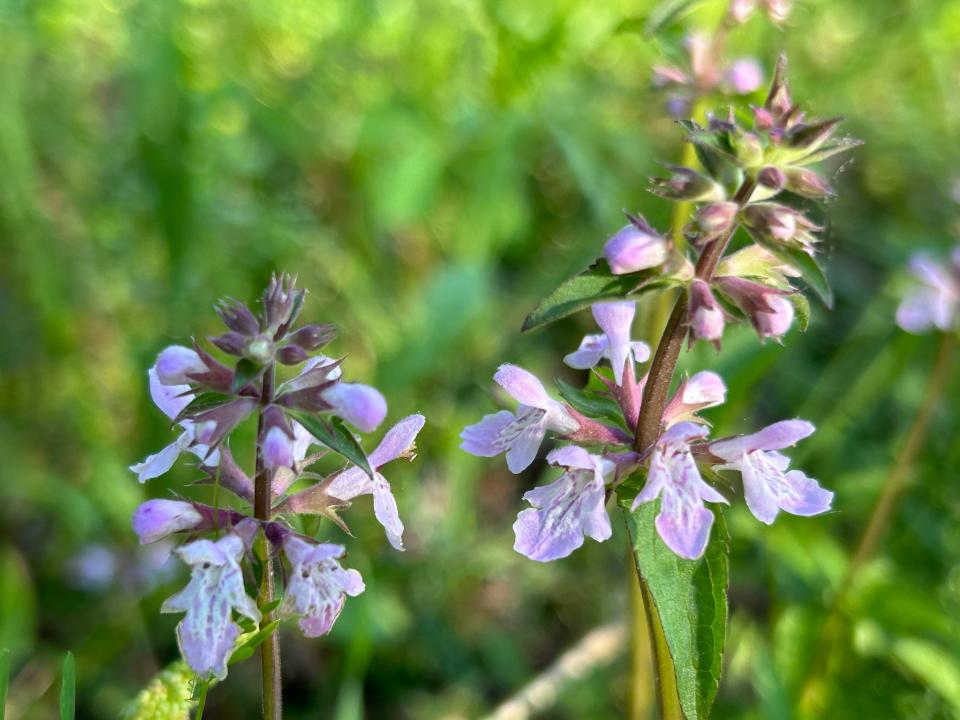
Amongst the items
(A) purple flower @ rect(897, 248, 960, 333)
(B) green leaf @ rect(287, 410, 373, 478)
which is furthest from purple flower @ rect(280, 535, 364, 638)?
(A) purple flower @ rect(897, 248, 960, 333)

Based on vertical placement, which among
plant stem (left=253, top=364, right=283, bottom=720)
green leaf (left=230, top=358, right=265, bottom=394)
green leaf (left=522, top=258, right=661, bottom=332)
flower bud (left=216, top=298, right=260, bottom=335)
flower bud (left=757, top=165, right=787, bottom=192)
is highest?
flower bud (left=757, top=165, right=787, bottom=192)

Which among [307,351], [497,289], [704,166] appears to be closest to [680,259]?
[704,166]

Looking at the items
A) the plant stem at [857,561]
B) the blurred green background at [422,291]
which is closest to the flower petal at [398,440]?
the blurred green background at [422,291]

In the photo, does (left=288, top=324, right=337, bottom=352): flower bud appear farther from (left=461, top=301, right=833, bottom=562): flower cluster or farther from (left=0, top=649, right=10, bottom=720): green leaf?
(left=0, top=649, right=10, bottom=720): green leaf

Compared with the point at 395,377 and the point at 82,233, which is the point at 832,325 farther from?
the point at 82,233

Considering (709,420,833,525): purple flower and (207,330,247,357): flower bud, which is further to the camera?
(709,420,833,525): purple flower

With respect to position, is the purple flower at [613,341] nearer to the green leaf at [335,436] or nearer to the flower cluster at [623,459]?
the flower cluster at [623,459]
